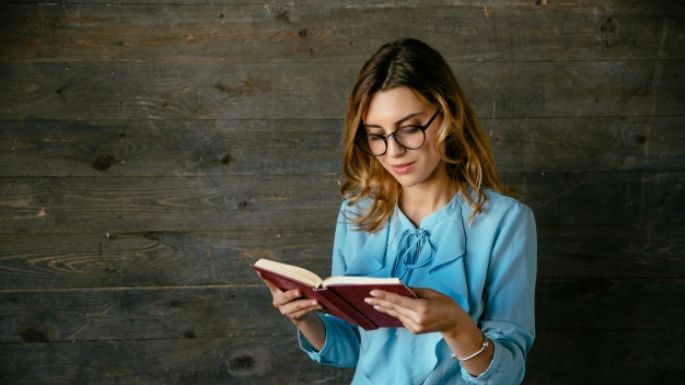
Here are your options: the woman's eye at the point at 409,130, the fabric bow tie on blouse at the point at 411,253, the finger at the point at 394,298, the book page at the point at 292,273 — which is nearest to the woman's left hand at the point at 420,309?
the finger at the point at 394,298

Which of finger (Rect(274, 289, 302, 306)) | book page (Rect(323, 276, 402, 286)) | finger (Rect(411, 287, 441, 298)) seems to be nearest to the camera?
book page (Rect(323, 276, 402, 286))

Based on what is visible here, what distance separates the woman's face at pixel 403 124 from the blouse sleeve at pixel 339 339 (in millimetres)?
265

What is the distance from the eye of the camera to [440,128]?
1470 mm

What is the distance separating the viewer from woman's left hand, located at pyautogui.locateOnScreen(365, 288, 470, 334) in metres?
1.21

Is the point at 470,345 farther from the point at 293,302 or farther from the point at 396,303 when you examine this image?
the point at 293,302

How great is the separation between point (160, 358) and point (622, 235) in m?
1.48

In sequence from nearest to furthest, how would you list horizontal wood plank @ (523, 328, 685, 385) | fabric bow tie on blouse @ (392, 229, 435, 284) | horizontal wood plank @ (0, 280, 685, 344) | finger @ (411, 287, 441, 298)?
1. finger @ (411, 287, 441, 298)
2. fabric bow tie on blouse @ (392, 229, 435, 284)
3. horizontal wood plank @ (0, 280, 685, 344)
4. horizontal wood plank @ (523, 328, 685, 385)

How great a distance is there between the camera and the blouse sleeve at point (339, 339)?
1639 millimetres

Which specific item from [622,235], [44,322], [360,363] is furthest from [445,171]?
[44,322]

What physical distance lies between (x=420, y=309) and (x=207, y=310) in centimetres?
107


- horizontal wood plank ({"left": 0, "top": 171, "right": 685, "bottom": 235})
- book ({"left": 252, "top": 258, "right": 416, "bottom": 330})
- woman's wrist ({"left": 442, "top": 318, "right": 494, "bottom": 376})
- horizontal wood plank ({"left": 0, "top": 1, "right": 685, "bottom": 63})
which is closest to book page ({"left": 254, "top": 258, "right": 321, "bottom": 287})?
book ({"left": 252, "top": 258, "right": 416, "bottom": 330})

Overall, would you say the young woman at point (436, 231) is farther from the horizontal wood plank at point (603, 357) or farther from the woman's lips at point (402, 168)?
the horizontal wood plank at point (603, 357)

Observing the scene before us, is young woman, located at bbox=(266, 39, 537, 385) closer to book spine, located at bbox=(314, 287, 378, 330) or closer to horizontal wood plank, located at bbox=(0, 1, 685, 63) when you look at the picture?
book spine, located at bbox=(314, 287, 378, 330)

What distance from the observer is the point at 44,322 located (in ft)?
6.88
